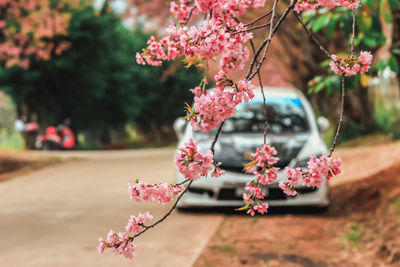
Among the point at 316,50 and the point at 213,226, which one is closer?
the point at 213,226

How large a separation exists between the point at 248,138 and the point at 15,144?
25650 millimetres

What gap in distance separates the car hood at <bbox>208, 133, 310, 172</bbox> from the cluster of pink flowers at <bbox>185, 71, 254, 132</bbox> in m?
4.59

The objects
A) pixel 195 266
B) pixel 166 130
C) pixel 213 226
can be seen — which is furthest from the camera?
pixel 166 130

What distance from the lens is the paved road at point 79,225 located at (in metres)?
5.27

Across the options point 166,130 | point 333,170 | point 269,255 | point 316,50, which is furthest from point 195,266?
point 166,130

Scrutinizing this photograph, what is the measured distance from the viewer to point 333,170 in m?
2.62

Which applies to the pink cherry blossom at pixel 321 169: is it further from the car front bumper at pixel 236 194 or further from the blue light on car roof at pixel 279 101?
the blue light on car roof at pixel 279 101

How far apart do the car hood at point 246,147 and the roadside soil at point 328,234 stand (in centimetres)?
76

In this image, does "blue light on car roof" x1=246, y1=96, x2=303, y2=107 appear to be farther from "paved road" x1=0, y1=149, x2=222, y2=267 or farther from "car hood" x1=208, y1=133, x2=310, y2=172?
"paved road" x1=0, y1=149, x2=222, y2=267

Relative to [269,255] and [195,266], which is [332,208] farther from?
[195,266]

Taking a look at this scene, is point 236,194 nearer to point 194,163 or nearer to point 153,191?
point 153,191

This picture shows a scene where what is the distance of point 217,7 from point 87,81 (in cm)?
2518

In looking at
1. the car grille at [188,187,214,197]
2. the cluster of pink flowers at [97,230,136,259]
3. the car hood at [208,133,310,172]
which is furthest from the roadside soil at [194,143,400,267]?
the cluster of pink flowers at [97,230,136,259]

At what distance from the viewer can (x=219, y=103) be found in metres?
2.43
